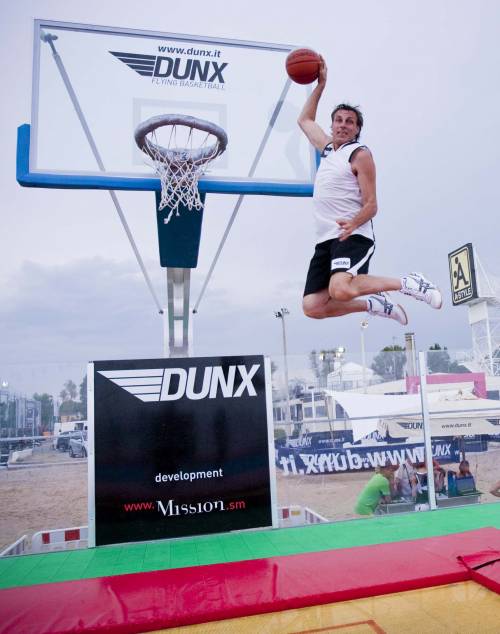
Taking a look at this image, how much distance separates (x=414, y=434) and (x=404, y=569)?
4.33 metres

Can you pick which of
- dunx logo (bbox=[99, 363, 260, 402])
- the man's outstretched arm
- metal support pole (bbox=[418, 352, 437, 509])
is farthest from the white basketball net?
metal support pole (bbox=[418, 352, 437, 509])

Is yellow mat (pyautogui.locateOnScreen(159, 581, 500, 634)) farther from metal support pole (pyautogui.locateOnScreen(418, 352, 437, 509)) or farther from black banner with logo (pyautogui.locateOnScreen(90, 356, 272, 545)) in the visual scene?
metal support pole (pyautogui.locateOnScreen(418, 352, 437, 509))

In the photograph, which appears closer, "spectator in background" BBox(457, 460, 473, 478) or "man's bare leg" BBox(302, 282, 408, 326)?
"man's bare leg" BBox(302, 282, 408, 326)

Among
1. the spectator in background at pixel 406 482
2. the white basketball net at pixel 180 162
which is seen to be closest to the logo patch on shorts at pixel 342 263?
the white basketball net at pixel 180 162

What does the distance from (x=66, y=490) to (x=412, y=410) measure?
5333 mm

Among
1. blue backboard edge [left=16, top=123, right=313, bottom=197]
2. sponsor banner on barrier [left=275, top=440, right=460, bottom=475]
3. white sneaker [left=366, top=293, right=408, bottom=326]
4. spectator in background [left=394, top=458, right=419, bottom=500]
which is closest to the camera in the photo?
white sneaker [left=366, top=293, right=408, bottom=326]

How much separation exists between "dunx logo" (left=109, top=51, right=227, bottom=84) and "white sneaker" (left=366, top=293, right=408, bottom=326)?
3.06 meters

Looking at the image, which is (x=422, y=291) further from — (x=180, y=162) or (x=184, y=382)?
(x=184, y=382)

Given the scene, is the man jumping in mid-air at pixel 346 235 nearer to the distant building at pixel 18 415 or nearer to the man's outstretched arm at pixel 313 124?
the man's outstretched arm at pixel 313 124

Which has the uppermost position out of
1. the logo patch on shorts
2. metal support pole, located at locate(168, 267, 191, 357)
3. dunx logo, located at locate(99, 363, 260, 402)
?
metal support pole, located at locate(168, 267, 191, 357)

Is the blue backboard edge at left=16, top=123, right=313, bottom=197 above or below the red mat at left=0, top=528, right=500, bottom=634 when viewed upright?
above

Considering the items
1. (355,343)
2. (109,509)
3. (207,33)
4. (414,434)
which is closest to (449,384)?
(414,434)

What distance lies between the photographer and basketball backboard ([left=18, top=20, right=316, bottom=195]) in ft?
14.6

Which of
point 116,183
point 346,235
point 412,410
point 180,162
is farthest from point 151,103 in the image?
point 412,410
